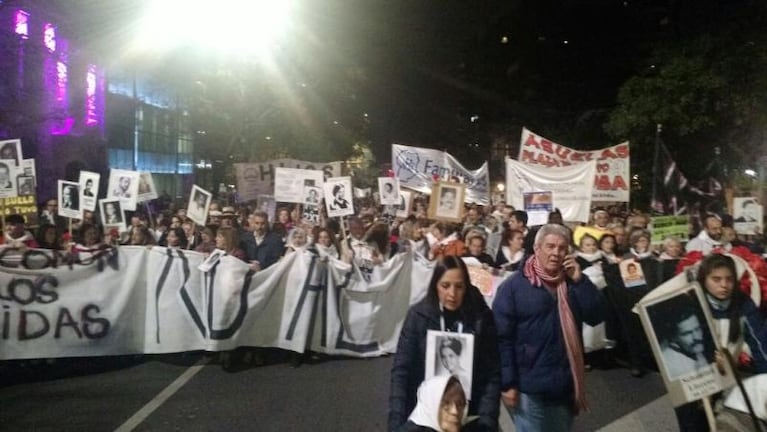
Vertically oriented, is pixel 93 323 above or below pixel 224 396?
above

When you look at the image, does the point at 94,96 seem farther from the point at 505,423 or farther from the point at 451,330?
the point at 451,330

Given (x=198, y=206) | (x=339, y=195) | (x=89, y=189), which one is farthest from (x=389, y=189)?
(x=89, y=189)

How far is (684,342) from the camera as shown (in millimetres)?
3863

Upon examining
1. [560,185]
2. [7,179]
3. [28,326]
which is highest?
[560,185]

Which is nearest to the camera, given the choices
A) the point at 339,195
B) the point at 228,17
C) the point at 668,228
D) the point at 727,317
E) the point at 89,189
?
the point at 727,317

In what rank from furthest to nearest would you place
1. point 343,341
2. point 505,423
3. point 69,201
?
point 69,201 < point 343,341 < point 505,423

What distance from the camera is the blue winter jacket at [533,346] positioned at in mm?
3979

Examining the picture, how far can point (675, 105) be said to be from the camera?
2244 centimetres

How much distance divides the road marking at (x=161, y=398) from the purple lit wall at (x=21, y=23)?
9.39 metres

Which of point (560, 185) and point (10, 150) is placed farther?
point (560, 185)

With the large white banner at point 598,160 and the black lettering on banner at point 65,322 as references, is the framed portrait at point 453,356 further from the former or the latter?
the large white banner at point 598,160

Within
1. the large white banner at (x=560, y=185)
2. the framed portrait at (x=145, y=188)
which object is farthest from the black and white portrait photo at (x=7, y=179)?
the large white banner at (x=560, y=185)

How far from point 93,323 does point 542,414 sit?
17.8ft

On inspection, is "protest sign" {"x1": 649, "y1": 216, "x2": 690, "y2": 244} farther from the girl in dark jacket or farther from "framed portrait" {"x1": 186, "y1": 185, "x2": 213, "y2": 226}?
the girl in dark jacket
